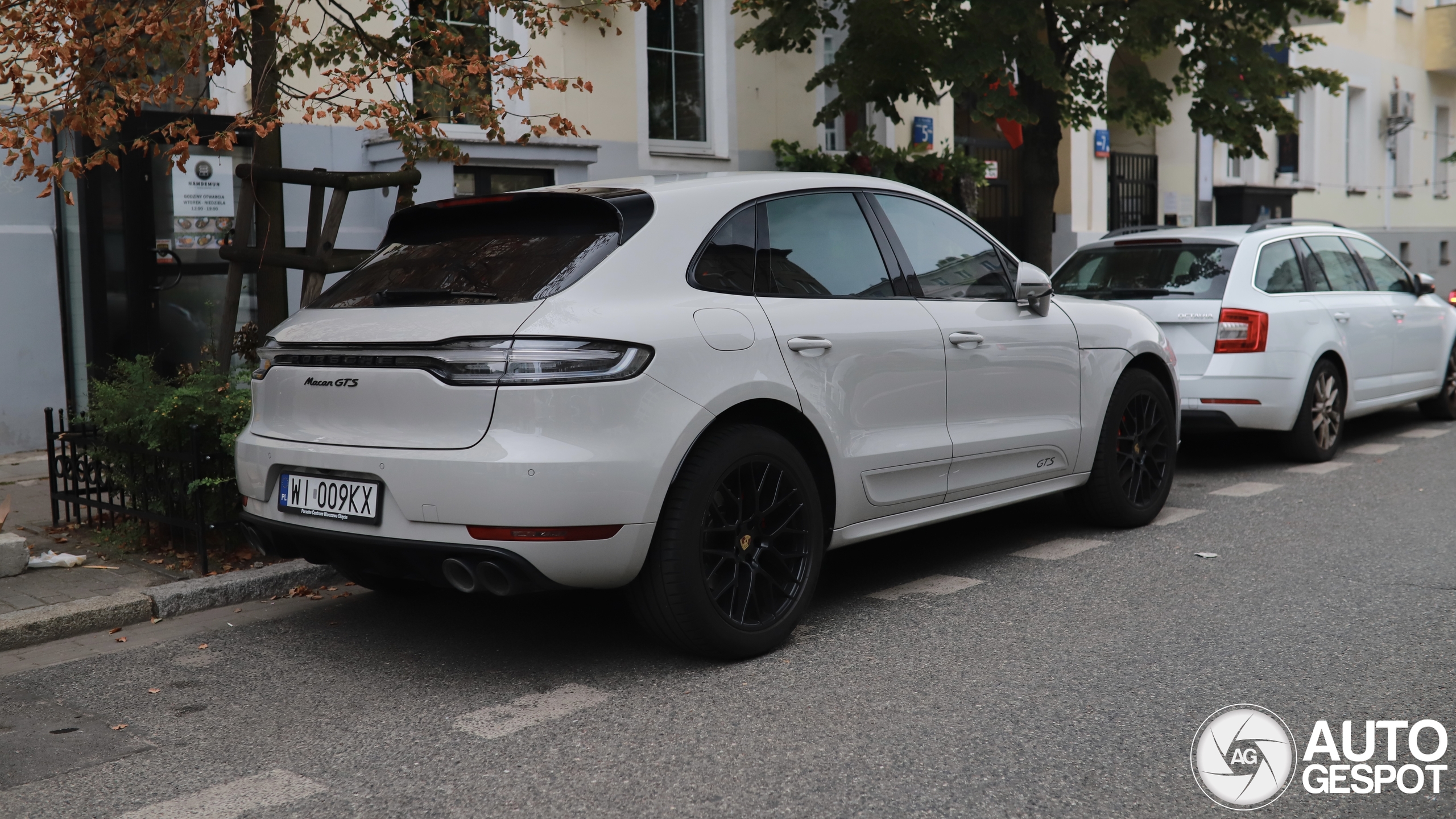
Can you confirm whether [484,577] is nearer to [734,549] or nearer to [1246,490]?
[734,549]

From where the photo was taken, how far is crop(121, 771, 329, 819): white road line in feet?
11.1

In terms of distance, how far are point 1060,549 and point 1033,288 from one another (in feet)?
4.26

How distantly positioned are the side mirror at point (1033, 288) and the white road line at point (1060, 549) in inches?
43.3

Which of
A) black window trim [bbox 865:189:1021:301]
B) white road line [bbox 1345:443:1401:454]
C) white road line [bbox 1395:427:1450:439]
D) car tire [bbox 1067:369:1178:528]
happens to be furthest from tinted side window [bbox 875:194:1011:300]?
white road line [bbox 1395:427:1450:439]

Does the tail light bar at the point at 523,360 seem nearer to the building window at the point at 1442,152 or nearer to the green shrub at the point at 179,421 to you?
the green shrub at the point at 179,421

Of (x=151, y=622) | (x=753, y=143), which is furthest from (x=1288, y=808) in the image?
(x=753, y=143)

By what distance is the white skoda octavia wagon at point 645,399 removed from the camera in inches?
157

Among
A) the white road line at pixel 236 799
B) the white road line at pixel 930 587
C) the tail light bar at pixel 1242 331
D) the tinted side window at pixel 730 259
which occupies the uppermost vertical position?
the tinted side window at pixel 730 259

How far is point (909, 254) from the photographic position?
5395 millimetres

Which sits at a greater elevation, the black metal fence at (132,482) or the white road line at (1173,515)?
the black metal fence at (132,482)

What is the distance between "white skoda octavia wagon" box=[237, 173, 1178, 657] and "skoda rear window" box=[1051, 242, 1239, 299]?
305cm

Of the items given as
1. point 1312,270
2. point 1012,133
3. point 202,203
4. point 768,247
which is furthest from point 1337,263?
point 1012,133

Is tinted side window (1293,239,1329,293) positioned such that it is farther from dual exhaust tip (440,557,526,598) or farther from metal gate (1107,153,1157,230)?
metal gate (1107,153,1157,230)

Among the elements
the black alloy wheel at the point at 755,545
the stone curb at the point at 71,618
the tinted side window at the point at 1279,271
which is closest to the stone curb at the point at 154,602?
the stone curb at the point at 71,618
